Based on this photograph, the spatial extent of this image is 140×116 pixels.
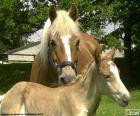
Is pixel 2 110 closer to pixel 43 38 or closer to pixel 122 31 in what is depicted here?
pixel 43 38

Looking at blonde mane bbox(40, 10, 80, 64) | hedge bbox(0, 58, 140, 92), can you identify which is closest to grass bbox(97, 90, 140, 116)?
blonde mane bbox(40, 10, 80, 64)

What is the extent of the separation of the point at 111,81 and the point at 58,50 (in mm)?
1274

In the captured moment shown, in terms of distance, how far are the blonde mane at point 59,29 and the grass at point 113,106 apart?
186 inches

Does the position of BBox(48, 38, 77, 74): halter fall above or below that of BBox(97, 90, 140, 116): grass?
above

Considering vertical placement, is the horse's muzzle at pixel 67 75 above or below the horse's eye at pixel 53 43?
below

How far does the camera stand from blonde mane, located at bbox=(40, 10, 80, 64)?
602cm

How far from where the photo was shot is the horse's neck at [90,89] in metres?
4.82

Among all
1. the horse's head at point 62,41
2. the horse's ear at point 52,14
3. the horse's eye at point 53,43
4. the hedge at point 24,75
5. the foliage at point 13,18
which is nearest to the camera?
the horse's head at point 62,41

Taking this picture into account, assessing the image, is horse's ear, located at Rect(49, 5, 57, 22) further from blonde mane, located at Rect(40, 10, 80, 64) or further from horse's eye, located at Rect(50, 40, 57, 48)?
horse's eye, located at Rect(50, 40, 57, 48)

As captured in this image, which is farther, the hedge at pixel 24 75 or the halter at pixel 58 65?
the hedge at pixel 24 75

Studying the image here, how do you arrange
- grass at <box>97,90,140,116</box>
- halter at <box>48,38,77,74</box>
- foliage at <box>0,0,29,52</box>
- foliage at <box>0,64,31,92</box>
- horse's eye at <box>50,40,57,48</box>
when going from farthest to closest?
foliage at <box>0,64,31,92</box> < foliage at <box>0,0,29,52</box> < grass at <box>97,90,140,116</box> < horse's eye at <box>50,40,57,48</box> < halter at <box>48,38,77,74</box>

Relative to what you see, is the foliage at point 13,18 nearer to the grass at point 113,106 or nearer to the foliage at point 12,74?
the foliage at point 12,74

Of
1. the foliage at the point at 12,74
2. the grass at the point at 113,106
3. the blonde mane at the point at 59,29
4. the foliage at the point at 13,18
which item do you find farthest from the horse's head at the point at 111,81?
the foliage at the point at 13,18

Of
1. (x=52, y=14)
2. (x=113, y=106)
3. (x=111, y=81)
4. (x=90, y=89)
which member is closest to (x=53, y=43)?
(x=52, y=14)
